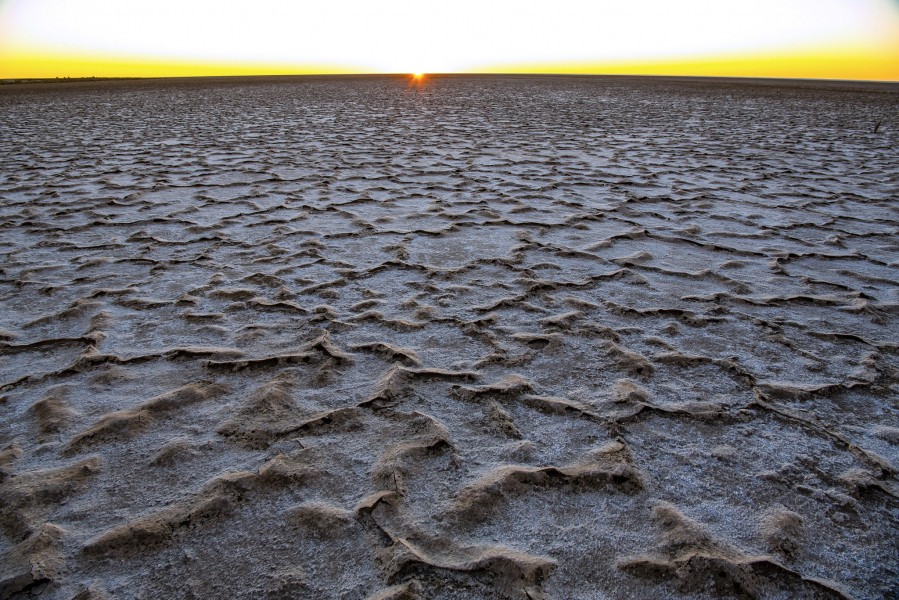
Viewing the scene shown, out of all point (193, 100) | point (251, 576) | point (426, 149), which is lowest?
point (251, 576)

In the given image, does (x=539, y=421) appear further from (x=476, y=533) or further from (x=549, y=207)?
(x=549, y=207)

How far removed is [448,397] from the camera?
170 cm

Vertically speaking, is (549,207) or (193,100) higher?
(193,100)

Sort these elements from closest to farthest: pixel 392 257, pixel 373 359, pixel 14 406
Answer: pixel 14 406 < pixel 373 359 < pixel 392 257

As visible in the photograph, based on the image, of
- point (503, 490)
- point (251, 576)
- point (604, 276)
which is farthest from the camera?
point (604, 276)

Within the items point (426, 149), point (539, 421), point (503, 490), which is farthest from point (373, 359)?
point (426, 149)

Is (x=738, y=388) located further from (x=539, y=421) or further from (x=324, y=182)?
(x=324, y=182)

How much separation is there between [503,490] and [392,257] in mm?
1777

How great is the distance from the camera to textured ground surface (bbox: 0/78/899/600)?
45.1 inches

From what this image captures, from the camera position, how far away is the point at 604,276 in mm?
2662

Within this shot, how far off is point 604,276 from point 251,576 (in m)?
2.04

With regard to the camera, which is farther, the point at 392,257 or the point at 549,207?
the point at 549,207

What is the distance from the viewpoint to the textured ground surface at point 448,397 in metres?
1.15

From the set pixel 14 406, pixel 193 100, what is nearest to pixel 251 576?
pixel 14 406
